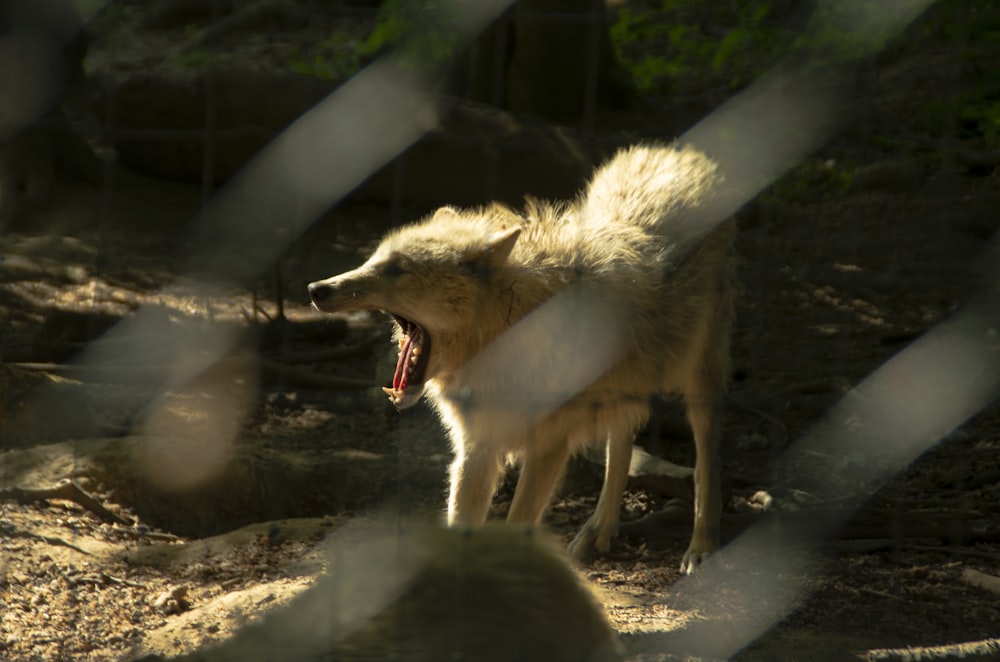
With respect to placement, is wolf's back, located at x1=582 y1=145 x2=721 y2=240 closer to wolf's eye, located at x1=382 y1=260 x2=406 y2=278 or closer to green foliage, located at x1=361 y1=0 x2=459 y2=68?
wolf's eye, located at x1=382 y1=260 x2=406 y2=278

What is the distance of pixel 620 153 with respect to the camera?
5.58 metres

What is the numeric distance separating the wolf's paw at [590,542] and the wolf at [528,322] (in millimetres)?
712

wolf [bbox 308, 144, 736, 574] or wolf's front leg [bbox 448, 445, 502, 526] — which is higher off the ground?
wolf [bbox 308, 144, 736, 574]

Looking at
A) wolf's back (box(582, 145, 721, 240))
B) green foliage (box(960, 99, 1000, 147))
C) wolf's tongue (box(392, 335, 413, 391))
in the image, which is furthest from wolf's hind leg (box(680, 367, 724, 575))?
green foliage (box(960, 99, 1000, 147))

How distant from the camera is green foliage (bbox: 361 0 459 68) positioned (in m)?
7.98

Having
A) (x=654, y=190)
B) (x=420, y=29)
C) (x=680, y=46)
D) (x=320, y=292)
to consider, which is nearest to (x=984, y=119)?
(x=680, y=46)

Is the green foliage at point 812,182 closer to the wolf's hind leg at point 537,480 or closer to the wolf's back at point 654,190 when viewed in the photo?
the wolf's back at point 654,190

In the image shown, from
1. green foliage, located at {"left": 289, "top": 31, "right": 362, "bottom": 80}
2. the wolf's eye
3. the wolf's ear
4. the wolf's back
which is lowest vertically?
the wolf's eye

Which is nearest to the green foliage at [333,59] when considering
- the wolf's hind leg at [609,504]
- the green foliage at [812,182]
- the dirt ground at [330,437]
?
the dirt ground at [330,437]

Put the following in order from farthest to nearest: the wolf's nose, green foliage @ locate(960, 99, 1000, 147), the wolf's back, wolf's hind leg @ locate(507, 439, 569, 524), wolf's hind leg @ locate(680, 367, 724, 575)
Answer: green foliage @ locate(960, 99, 1000, 147) < wolf's hind leg @ locate(680, 367, 724, 575) < the wolf's back < wolf's hind leg @ locate(507, 439, 569, 524) < the wolf's nose

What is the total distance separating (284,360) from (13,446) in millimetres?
1770

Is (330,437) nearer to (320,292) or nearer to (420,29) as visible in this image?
(320,292)

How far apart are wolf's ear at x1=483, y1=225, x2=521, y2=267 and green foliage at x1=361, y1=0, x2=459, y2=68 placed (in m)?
3.85

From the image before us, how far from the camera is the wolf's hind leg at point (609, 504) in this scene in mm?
5488
